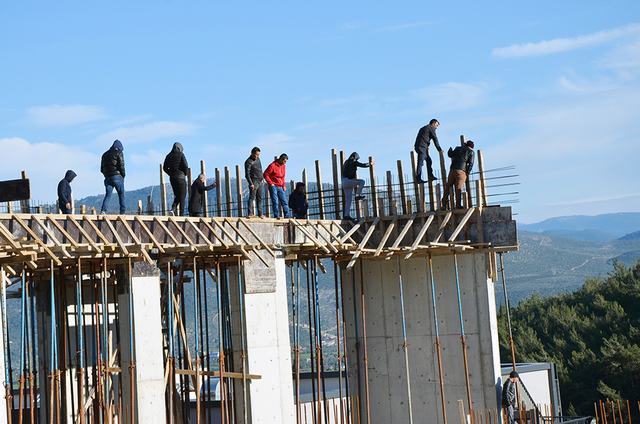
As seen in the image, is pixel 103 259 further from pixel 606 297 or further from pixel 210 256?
pixel 606 297

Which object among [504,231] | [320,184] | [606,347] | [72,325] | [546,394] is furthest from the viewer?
Answer: [606,347]

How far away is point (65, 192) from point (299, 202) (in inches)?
239

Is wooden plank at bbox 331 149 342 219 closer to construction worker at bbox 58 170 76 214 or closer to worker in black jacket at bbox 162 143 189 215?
worker in black jacket at bbox 162 143 189 215

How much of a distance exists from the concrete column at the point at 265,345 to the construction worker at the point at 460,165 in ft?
15.5

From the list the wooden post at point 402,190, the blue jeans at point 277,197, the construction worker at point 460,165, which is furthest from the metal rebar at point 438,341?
the blue jeans at point 277,197

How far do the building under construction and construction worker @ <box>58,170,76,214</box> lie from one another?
0.70 metres

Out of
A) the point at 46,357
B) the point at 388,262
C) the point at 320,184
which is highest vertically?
the point at 320,184

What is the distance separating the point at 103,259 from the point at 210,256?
278 cm

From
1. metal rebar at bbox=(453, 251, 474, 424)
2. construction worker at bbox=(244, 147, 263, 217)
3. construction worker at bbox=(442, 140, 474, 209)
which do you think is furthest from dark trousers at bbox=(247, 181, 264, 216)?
metal rebar at bbox=(453, 251, 474, 424)

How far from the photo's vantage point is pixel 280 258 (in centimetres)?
2328

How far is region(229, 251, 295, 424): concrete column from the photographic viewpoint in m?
22.3

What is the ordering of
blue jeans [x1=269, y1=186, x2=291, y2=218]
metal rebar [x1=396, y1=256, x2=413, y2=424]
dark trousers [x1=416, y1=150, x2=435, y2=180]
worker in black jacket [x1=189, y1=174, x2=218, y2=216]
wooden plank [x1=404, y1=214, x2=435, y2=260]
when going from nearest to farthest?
1. worker in black jacket [x1=189, y1=174, x2=218, y2=216]
2. wooden plank [x1=404, y1=214, x2=435, y2=260]
3. blue jeans [x1=269, y1=186, x2=291, y2=218]
4. metal rebar [x1=396, y1=256, x2=413, y2=424]
5. dark trousers [x1=416, y1=150, x2=435, y2=180]

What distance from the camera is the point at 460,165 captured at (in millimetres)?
24562

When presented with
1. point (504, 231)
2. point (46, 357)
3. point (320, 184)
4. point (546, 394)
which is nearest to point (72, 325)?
point (46, 357)
